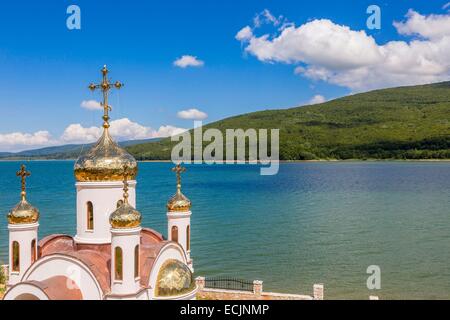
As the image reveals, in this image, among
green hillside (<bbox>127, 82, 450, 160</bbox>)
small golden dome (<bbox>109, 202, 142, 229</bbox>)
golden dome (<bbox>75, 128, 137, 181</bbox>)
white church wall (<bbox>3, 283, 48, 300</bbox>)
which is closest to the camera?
white church wall (<bbox>3, 283, 48, 300</bbox>)

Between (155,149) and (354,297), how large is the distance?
156165mm

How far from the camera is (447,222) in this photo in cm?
3494

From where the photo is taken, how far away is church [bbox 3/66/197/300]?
29.3ft

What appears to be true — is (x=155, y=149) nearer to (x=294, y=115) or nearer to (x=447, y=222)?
(x=294, y=115)

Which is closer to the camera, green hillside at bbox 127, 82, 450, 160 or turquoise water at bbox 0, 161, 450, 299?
turquoise water at bbox 0, 161, 450, 299

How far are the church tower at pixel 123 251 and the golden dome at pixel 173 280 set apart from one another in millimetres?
832

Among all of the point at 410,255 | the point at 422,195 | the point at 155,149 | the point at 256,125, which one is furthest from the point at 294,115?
the point at 410,255

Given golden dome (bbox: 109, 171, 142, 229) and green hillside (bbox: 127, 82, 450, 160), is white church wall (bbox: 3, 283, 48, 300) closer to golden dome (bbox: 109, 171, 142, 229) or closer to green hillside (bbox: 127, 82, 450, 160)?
golden dome (bbox: 109, 171, 142, 229)

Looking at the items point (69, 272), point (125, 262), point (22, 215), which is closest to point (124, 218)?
point (125, 262)

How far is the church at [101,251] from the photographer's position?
8.93 m

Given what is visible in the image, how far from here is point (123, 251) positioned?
29.3 feet

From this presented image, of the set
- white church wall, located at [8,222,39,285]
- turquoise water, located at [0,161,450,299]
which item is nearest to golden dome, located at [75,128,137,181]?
white church wall, located at [8,222,39,285]

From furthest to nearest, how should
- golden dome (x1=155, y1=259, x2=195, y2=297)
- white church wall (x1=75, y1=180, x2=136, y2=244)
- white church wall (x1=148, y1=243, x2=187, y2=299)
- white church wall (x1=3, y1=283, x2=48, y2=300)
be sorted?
white church wall (x1=75, y1=180, x2=136, y2=244)
golden dome (x1=155, y1=259, x2=195, y2=297)
white church wall (x1=148, y1=243, x2=187, y2=299)
white church wall (x1=3, y1=283, x2=48, y2=300)

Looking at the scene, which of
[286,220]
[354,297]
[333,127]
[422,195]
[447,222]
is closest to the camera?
[354,297]
